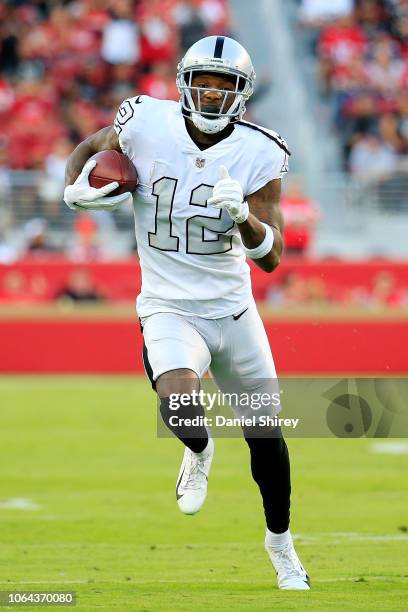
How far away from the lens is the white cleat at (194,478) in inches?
197

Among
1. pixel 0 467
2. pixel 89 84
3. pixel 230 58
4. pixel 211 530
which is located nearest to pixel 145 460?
pixel 0 467

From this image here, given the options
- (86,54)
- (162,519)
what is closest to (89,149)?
(162,519)

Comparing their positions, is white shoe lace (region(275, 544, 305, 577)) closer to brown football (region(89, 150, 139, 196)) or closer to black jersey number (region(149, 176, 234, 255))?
black jersey number (region(149, 176, 234, 255))

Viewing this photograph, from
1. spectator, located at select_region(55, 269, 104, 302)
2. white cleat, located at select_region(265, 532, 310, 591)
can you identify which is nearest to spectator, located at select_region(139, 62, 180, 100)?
spectator, located at select_region(55, 269, 104, 302)

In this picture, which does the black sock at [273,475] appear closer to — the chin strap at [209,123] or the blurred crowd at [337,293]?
the chin strap at [209,123]

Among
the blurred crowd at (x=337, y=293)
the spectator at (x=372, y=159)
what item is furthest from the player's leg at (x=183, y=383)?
the spectator at (x=372, y=159)

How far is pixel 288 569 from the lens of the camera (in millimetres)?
5020

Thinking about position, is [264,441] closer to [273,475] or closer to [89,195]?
[273,475]

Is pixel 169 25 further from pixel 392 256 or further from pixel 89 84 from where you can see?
pixel 392 256

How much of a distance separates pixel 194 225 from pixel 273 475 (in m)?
0.95

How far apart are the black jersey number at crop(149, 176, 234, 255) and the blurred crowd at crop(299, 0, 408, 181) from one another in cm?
903

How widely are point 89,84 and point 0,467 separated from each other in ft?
25.2

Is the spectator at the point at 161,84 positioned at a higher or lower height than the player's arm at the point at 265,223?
lower

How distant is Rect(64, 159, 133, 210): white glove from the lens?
4.88m
